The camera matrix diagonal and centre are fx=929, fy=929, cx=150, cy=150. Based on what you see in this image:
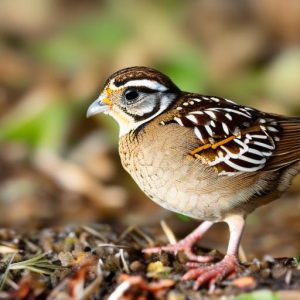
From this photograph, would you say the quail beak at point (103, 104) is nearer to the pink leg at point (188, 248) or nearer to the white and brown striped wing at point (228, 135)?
the white and brown striped wing at point (228, 135)

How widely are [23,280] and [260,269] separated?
4.29 ft

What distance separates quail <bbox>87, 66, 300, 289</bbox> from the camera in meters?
5.48

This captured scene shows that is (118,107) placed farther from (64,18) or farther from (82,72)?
(64,18)

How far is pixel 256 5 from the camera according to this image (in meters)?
12.8

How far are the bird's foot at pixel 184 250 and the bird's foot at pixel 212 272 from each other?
0.29 m

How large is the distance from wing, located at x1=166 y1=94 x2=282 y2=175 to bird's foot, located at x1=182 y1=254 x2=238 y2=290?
1.84 ft

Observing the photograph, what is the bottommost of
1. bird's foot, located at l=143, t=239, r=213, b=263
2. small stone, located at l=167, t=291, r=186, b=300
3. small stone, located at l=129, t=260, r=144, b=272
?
bird's foot, located at l=143, t=239, r=213, b=263

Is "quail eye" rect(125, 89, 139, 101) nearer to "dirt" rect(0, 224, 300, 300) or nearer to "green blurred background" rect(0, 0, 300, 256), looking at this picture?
"dirt" rect(0, 224, 300, 300)

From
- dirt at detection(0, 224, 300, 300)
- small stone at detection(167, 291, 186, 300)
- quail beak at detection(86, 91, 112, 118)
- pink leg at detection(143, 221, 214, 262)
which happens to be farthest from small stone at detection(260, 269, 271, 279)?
quail beak at detection(86, 91, 112, 118)

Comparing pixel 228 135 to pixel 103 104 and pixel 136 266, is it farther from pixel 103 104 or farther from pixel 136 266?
pixel 136 266

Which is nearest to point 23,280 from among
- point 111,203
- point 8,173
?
point 111,203

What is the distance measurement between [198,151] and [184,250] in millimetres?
680

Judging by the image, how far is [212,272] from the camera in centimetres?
510

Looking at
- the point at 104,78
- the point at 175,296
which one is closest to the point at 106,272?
the point at 175,296
